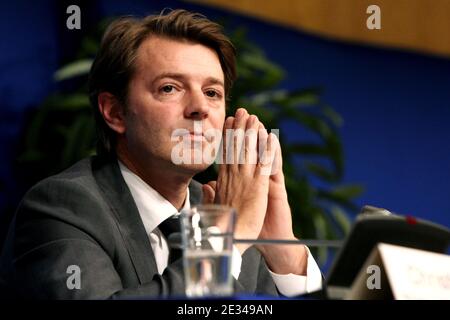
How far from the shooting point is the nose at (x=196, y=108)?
171 centimetres

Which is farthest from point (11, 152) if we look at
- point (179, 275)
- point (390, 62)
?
point (179, 275)

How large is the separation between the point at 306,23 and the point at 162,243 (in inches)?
77.1

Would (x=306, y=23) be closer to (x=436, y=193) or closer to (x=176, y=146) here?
(x=436, y=193)

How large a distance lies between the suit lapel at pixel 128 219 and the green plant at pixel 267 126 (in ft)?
3.43

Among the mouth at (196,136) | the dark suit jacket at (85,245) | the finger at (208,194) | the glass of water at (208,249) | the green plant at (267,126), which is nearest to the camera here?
the glass of water at (208,249)

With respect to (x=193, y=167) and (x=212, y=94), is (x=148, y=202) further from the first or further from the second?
(x=212, y=94)

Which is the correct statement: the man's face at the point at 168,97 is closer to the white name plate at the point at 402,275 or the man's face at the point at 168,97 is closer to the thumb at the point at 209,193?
the thumb at the point at 209,193

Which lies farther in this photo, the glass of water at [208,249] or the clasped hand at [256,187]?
the clasped hand at [256,187]

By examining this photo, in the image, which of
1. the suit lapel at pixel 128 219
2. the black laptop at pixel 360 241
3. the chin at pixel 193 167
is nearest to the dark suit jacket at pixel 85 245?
the suit lapel at pixel 128 219

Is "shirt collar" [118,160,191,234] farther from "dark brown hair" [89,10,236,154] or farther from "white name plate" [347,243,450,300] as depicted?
"white name plate" [347,243,450,300]

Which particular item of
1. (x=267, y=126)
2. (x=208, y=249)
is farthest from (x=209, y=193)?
(x=267, y=126)

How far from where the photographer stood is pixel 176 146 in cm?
177

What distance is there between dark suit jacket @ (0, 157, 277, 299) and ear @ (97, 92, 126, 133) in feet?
0.42

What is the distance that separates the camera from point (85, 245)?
5.09 feet
